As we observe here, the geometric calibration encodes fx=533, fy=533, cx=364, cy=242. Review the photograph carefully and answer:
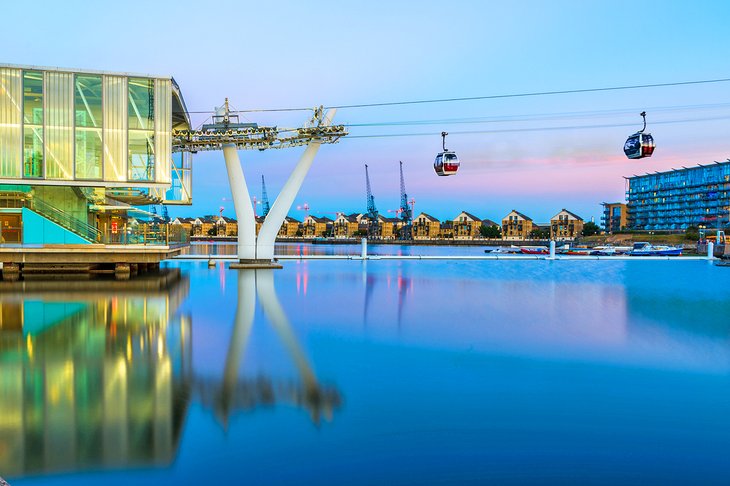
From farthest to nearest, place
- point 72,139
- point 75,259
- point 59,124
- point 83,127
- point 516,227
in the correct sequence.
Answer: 1. point 516,227
2. point 83,127
3. point 72,139
4. point 59,124
5. point 75,259

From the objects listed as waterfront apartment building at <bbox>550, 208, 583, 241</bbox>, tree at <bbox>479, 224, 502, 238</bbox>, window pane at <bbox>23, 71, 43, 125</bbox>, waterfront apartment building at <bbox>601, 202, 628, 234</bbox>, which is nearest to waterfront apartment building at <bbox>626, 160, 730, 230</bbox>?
waterfront apartment building at <bbox>601, 202, 628, 234</bbox>

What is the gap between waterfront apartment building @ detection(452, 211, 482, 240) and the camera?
16062 cm

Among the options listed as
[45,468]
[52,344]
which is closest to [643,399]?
[45,468]

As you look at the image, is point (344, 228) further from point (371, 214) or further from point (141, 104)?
point (141, 104)

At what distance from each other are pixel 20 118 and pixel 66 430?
20.8 metres

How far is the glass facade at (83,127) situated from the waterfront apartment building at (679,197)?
4989 inches

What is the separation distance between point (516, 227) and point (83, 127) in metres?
148

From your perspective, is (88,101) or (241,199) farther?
(241,199)

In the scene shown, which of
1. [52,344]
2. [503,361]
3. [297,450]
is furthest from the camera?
[52,344]

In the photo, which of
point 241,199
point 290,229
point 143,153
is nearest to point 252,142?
point 241,199

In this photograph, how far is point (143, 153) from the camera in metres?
22.4

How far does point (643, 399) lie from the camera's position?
244 inches

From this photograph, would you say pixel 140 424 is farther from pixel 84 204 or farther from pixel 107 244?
pixel 84 204

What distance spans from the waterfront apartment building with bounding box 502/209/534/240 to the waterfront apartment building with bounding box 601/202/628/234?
1039 inches
